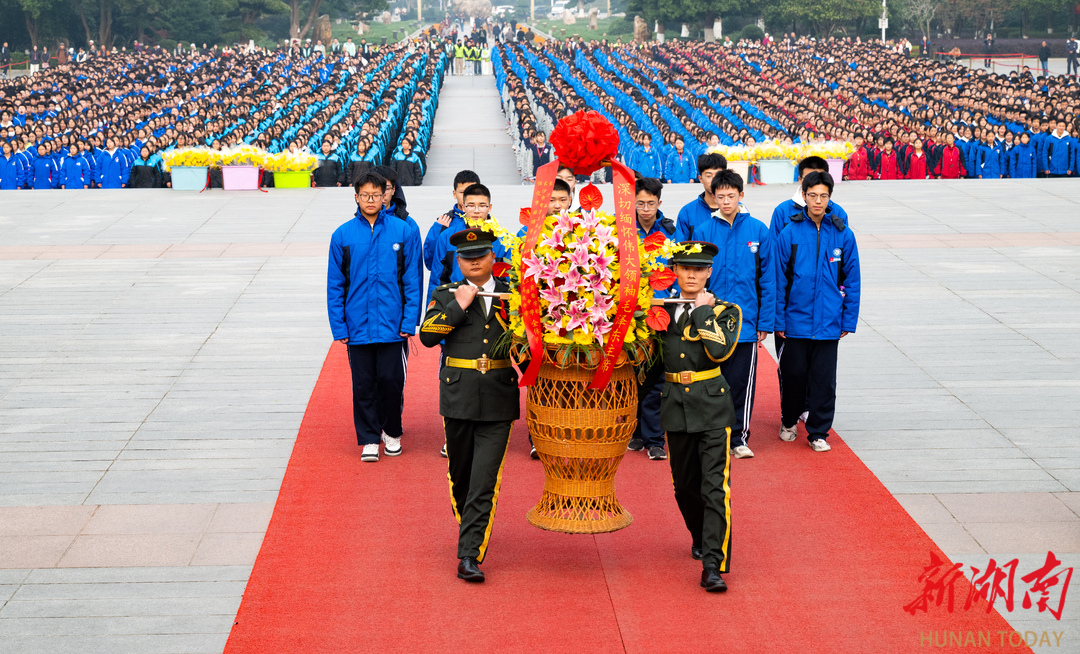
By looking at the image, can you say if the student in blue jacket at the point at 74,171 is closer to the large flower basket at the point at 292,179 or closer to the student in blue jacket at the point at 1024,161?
the large flower basket at the point at 292,179

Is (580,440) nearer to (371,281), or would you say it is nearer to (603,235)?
(603,235)

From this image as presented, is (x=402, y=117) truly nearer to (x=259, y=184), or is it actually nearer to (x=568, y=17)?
(x=259, y=184)

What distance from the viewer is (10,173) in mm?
21609

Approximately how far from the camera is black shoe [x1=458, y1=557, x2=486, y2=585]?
18.2 feet

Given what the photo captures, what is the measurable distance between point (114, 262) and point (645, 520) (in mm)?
9390

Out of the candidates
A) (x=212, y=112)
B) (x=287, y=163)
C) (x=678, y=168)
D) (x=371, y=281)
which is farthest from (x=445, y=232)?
(x=212, y=112)

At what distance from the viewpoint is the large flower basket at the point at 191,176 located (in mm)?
19578

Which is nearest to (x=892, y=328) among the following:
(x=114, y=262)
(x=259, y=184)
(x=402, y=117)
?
(x=114, y=262)

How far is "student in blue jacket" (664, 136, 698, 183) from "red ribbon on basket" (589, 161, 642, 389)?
16.5m

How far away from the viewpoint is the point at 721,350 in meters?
5.56

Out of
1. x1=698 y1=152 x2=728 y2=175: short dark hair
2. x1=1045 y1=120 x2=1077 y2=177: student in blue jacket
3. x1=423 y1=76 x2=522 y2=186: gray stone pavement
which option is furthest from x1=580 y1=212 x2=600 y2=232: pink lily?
x1=1045 y1=120 x2=1077 y2=177: student in blue jacket

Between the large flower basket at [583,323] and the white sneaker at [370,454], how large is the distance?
1922mm

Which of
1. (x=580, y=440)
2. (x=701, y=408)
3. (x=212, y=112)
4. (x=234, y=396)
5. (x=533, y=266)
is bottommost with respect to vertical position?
(x=234, y=396)

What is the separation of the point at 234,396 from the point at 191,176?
11831 mm
